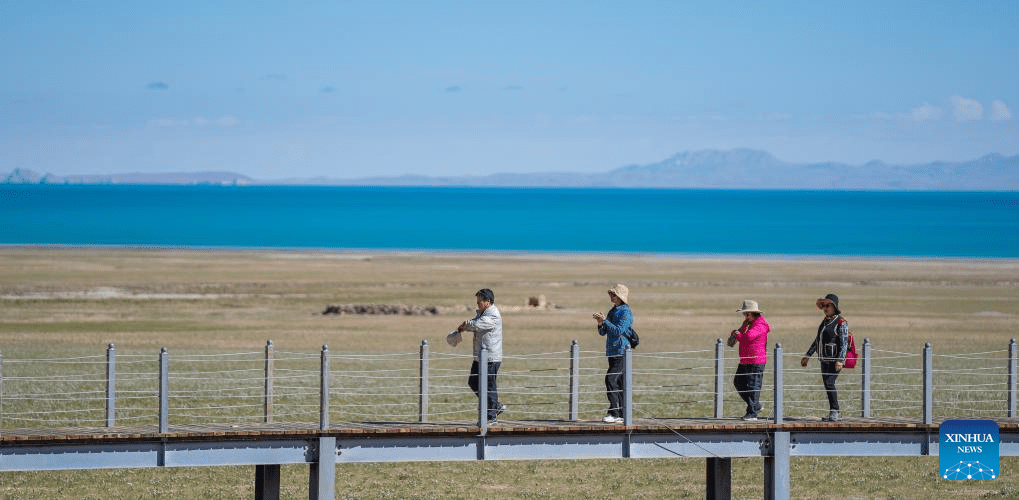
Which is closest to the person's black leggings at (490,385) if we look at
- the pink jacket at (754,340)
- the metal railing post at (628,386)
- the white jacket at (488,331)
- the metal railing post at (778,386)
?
the white jacket at (488,331)

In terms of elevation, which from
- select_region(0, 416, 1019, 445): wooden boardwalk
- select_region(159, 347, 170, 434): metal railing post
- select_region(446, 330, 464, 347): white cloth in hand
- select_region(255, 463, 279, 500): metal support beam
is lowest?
select_region(255, 463, 279, 500): metal support beam

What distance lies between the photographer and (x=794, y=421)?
838 inches

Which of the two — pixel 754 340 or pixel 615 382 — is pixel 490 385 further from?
pixel 754 340

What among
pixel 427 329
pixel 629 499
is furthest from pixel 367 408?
pixel 427 329

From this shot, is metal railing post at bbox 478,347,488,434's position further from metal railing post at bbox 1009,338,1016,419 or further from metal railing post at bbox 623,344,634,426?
metal railing post at bbox 1009,338,1016,419

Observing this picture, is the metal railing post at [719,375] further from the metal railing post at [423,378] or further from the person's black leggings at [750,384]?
the metal railing post at [423,378]

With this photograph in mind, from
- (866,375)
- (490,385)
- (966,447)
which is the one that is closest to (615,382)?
(490,385)

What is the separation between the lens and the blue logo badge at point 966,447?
845 inches

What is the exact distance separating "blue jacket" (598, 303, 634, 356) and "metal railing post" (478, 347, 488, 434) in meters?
1.63

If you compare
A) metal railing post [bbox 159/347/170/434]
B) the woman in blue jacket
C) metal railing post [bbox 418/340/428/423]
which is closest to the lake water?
the woman in blue jacket

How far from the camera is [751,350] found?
808 inches

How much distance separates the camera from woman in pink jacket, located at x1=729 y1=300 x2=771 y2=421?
20375 millimetres

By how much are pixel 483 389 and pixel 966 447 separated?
758cm

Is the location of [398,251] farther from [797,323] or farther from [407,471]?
[407,471]
